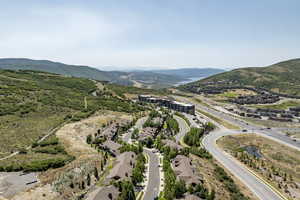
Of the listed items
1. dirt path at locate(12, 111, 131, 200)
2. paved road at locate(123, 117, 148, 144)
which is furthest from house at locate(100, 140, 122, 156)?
paved road at locate(123, 117, 148, 144)

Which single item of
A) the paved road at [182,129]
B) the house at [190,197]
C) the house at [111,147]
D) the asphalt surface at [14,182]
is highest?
the asphalt surface at [14,182]

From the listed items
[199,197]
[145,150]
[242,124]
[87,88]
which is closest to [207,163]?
[145,150]

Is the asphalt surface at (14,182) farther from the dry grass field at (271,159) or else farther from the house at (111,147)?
the dry grass field at (271,159)

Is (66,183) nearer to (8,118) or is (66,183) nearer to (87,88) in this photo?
(8,118)

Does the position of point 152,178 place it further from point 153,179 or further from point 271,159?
point 271,159

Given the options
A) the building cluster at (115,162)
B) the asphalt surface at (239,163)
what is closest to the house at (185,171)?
the building cluster at (115,162)

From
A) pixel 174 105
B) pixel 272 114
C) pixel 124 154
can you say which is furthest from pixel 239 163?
pixel 272 114

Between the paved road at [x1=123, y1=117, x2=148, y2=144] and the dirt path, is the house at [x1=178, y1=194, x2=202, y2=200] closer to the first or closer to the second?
the dirt path

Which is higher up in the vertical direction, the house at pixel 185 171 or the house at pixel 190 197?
the house at pixel 190 197
